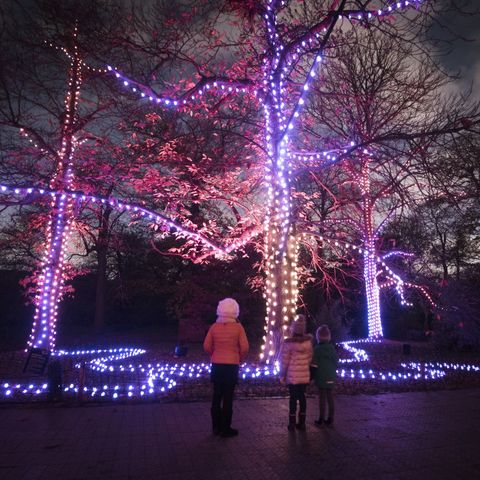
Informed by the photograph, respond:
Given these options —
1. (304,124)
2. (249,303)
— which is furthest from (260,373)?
(249,303)

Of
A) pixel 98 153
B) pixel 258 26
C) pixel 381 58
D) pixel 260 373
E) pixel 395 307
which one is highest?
pixel 381 58

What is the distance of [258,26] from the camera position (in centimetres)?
1288

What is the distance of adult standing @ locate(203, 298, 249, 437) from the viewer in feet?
18.6

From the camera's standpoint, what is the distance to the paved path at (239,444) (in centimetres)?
439

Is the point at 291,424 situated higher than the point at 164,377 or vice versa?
the point at 164,377

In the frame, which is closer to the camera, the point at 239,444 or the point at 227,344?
the point at 239,444

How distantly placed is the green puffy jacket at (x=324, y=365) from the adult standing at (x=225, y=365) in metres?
1.28

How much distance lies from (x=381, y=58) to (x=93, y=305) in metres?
30.4

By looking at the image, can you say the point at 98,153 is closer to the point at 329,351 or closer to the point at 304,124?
the point at 304,124

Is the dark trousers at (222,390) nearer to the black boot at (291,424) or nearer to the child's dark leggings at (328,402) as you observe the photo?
the black boot at (291,424)

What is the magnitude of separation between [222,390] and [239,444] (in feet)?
2.28

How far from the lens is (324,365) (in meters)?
6.43

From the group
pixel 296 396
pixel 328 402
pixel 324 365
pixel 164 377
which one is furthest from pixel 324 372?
pixel 164 377

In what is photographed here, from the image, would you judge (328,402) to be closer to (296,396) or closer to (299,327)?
(296,396)
